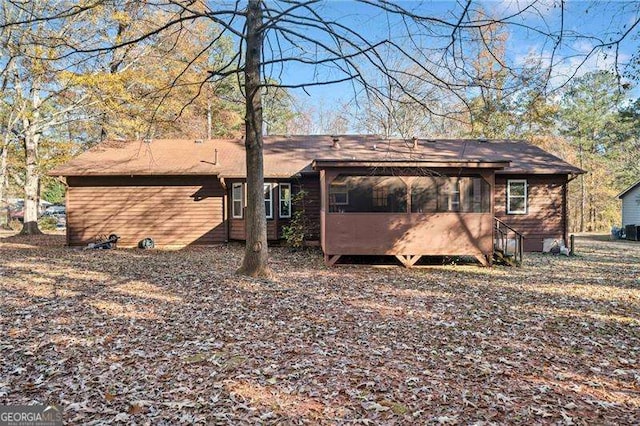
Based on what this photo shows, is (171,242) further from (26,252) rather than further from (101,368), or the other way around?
(101,368)

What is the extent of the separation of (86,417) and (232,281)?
16.3 feet

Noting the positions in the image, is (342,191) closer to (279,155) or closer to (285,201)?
(285,201)

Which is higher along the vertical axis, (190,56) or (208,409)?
(190,56)

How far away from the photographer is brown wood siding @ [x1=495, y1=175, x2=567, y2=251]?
572 inches

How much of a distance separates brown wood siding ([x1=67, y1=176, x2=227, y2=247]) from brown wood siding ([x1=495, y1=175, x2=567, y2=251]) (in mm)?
11645

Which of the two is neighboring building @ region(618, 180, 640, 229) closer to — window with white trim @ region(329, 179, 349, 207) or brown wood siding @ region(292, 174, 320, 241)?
brown wood siding @ region(292, 174, 320, 241)

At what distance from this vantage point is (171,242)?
48.7 feet

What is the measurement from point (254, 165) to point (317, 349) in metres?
4.92

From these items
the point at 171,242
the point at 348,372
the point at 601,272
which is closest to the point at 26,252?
the point at 171,242

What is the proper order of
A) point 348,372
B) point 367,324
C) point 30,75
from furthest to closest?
1. point 30,75
2. point 367,324
3. point 348,372

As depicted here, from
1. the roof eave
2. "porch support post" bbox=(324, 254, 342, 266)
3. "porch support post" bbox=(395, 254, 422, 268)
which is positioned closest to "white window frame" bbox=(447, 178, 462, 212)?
the roof eave

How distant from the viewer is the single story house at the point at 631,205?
67.1 ft

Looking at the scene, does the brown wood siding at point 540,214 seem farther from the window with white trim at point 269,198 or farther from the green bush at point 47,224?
the green bush at point 47,224

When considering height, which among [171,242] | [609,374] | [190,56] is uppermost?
[190,56]
